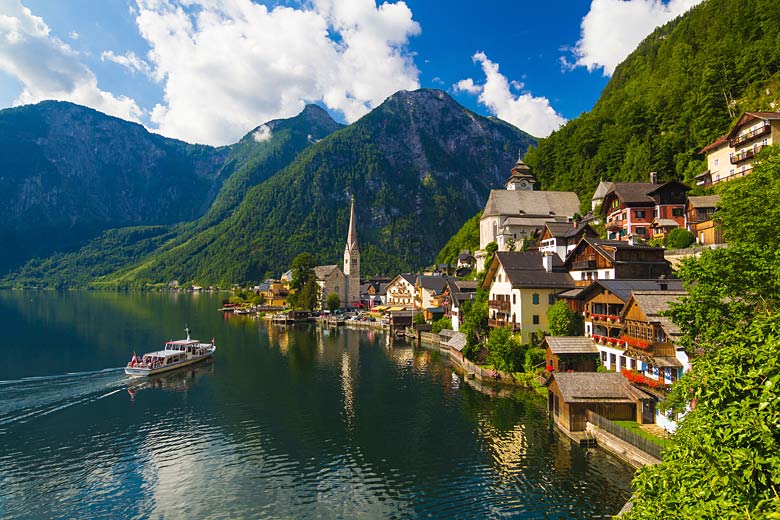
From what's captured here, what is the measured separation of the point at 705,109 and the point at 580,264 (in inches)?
2170

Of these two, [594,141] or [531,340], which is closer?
[531,340]

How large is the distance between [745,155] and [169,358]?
84.7 metres

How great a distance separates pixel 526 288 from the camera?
172ft

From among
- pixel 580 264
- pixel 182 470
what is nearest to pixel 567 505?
pixel 182 470

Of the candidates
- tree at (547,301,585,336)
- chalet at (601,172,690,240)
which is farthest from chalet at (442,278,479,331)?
tree at (547,301,585,336)

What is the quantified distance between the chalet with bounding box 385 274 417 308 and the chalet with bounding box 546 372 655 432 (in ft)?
273

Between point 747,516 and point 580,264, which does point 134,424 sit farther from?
point 580,264

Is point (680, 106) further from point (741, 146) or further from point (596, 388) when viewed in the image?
point (596, 388)

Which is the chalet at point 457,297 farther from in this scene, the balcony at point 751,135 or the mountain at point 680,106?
the balcony at point 751,135

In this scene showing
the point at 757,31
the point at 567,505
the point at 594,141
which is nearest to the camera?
the point at 567,505

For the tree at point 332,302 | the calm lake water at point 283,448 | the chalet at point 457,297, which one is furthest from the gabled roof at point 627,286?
the tree at point 332,302

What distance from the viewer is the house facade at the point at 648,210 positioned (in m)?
63.3

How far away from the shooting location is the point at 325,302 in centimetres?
14725

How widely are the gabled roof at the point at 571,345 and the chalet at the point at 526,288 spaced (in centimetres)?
794
